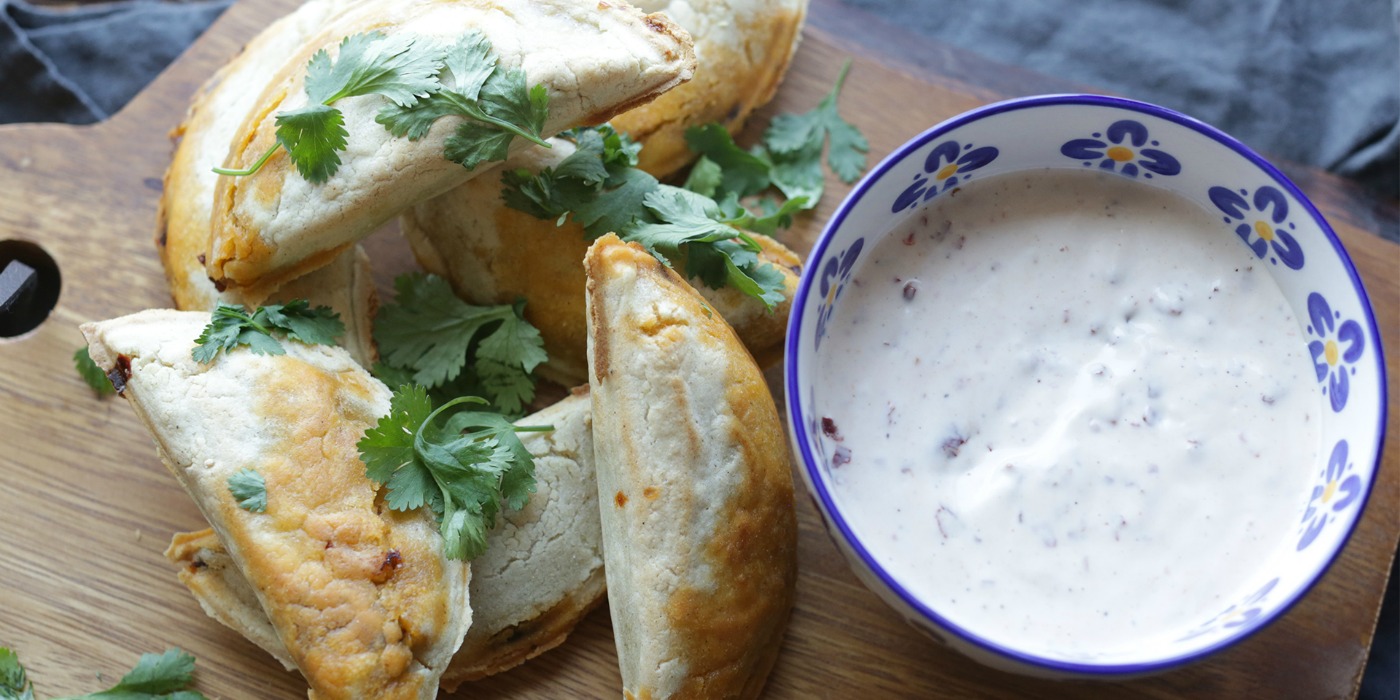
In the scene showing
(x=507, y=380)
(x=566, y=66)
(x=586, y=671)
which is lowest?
(x=586, y=671)

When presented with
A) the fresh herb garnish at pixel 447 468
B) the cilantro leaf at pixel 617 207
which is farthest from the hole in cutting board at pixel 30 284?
the cilantro leaf at pixel 617 207

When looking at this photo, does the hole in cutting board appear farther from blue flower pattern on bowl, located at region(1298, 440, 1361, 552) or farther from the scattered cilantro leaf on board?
blue flower pattern on bowl, located at region(1298, 440, 1361, 552)

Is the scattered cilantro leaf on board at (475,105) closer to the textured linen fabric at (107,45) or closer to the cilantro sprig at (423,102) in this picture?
the cilantro sprig at (423,102)

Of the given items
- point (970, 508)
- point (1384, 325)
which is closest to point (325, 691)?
point (970, 508)

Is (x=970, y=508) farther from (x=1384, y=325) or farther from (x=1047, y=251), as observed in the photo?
(x=1384, y=325)

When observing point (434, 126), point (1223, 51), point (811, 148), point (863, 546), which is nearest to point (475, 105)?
point (434, 126)

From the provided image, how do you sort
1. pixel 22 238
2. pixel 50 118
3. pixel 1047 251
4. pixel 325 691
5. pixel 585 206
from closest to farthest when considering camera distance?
pixel 325 691 < pixel 1047 251 < pixel 585 206 < pixel 22 238 < pixel 50 118

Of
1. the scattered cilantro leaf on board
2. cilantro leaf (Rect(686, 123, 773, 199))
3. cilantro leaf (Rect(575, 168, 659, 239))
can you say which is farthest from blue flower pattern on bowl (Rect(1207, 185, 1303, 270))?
the scattered cilantro leaf on board
